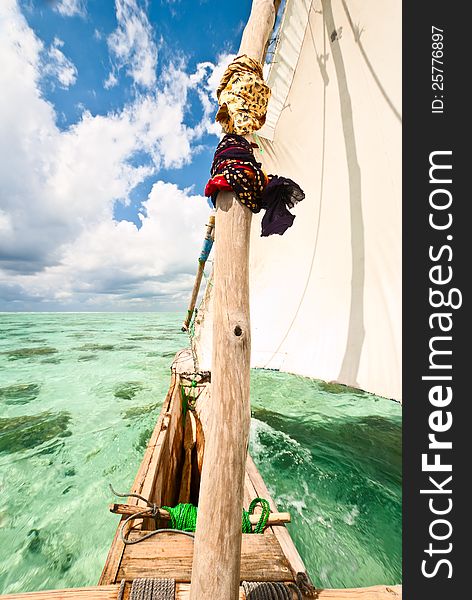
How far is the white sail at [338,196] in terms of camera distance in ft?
8.79

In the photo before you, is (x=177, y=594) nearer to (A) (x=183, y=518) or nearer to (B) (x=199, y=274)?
(A) (x=183, y=518)

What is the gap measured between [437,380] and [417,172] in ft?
5.46

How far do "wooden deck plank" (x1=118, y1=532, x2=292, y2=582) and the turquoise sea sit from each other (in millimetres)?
2410

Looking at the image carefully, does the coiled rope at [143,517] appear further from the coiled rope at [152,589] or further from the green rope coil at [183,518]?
the coiled rope at [152,589]

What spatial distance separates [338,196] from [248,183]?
255 centimetres

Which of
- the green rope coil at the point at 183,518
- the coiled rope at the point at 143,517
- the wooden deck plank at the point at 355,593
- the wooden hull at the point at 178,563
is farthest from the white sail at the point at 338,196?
the coiled rope at the point at 143,517

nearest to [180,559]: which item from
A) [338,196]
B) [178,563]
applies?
[178,563]

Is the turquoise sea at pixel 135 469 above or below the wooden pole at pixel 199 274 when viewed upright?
below

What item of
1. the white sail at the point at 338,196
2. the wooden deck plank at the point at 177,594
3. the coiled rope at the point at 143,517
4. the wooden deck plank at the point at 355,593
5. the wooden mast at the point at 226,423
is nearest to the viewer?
the wooden mast at the point at 226,423

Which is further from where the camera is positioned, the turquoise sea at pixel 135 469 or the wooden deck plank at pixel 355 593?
the turquoise sea at pixel 135 469

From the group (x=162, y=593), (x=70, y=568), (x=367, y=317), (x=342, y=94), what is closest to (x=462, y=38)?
(x=342, y=94)

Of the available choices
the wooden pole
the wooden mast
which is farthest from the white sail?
the wooden pole

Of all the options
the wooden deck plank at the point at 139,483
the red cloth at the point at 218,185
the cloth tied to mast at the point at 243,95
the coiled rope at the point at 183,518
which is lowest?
the wooden deck plank at the point at 139,483

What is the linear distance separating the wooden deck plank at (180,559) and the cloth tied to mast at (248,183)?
2.32m
